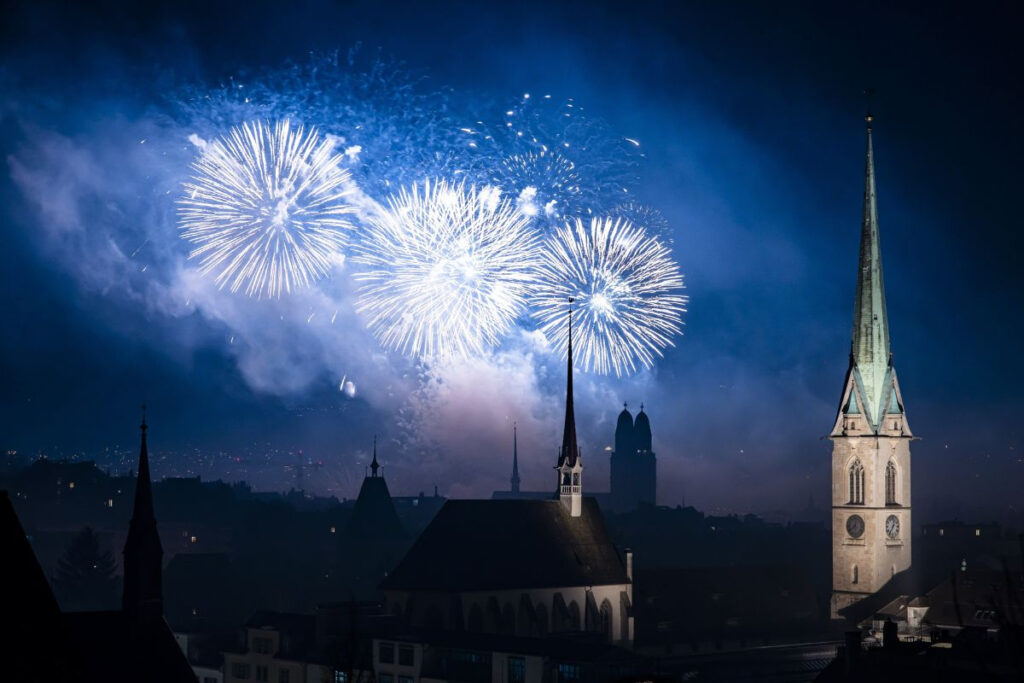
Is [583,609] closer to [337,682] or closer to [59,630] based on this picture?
[337,682]

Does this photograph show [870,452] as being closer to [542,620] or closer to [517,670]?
[542,620]

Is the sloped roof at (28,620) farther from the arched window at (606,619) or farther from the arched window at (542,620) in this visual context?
the arched window at (606,619)

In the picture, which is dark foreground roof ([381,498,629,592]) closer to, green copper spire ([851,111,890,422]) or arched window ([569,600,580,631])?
arched window ([569,600,580,631])

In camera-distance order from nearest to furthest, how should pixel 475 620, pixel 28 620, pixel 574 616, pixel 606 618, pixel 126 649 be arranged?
pixel 28 620 < pixel 126 649 < pixel 475 620 < pixel 574 616 < pixel 606 618

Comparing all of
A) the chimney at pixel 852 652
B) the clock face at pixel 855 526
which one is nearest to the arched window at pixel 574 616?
the clock face at pixel 855 526

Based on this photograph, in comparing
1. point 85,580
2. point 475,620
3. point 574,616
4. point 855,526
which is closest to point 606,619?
point 574,616

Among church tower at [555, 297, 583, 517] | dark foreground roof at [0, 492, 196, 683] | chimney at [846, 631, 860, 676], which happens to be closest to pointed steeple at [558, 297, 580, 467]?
church tower at [555, 297, 583, 517]
